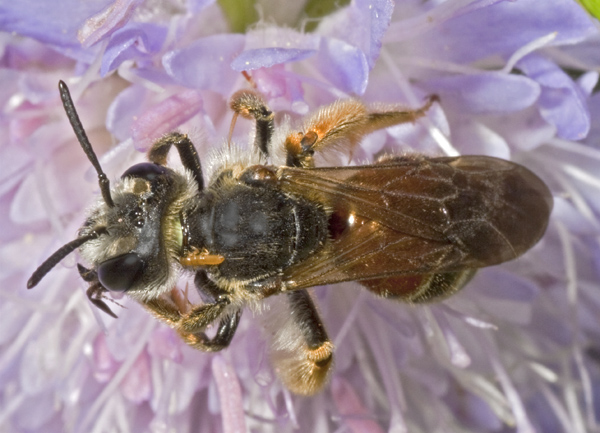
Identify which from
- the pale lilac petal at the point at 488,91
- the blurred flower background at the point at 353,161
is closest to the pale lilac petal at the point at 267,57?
the blurred flower background at the point at 353,161

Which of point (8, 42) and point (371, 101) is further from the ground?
point (8, 42)

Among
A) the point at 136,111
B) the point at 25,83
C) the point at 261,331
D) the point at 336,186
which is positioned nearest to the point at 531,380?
the point at 261,331

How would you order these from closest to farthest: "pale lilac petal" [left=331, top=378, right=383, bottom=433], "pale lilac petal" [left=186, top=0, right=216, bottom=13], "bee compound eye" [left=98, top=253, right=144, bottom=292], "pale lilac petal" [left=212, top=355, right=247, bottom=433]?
"bee compound eye" [left=98, top=253, right=144, bottom=292] → "pale lilac petal" [left=186, top=0, right=216, bottom=13] → "pale lilac petal" [left=212, top=355, right=247, bottom=433] → "pale lilac petal" [left=331, top=378, right=383, bottom=433]

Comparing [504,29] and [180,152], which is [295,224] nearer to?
[180,152]

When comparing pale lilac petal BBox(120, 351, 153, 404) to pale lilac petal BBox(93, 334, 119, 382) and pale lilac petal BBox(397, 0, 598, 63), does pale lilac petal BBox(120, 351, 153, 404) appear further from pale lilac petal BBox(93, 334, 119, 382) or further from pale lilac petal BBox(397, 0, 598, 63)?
pale lilac petal BBox(397, 0, 598, 63)

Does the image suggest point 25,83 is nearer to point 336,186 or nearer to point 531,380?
point 336,186

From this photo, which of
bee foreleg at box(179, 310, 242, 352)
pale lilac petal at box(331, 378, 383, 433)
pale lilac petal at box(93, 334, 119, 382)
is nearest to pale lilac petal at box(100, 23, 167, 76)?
bee foreleg at box(179, 310, 242, 352)

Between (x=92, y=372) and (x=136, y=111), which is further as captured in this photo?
(x=92, y=372)

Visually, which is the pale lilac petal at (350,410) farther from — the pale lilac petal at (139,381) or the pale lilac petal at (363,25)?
the pale lilac petal at (363,25)
